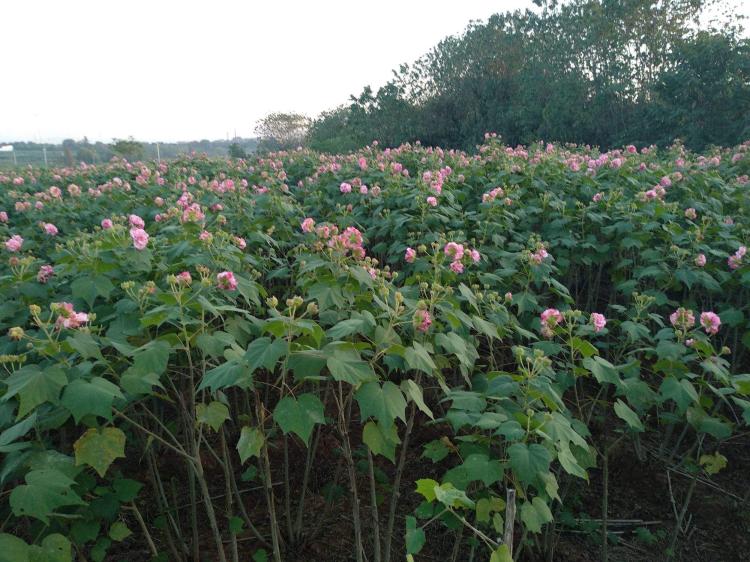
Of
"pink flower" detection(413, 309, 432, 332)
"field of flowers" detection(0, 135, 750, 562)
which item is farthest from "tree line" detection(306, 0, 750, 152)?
"pink flower" detection(413, 309, 432, 332)

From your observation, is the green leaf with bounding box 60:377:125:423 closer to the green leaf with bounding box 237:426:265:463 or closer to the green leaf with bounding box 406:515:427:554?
the green leaf with bounding box 237:426:265:463

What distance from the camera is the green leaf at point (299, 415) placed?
1.69 metres

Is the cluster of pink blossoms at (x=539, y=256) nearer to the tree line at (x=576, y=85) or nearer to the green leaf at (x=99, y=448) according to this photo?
the green leaf at (x=99, y=448)

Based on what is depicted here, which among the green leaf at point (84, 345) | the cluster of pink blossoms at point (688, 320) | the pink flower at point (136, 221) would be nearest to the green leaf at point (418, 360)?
the green leaf at point (84, 345)

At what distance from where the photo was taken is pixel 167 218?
361 centimetres

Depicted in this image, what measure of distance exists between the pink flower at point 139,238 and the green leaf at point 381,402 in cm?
129

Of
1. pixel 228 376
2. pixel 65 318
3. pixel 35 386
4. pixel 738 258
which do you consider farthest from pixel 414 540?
pixel 738 258

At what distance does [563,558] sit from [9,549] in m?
2.42

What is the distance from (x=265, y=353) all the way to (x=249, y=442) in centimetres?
41

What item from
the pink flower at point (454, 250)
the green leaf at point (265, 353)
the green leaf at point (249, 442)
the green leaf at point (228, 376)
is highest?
the pink flower at point (454, 250)

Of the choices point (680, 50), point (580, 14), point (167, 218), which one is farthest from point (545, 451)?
point (580, 14)

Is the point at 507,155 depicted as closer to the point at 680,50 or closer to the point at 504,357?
the point at 504,357

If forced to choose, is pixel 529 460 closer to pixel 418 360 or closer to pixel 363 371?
pixel 418 360

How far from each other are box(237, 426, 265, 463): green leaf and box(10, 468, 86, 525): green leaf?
1.59 feet
